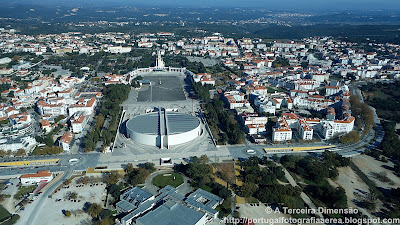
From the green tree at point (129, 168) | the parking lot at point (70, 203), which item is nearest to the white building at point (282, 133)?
the green tree at point (129, 168)

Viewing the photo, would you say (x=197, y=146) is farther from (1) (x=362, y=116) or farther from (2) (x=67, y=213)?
(1) (x=362, y=116)

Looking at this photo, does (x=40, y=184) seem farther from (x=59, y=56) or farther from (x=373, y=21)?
(x=373, y=21)

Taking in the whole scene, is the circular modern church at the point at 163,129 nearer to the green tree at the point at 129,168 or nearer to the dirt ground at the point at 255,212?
the green tree at the point at 129,168

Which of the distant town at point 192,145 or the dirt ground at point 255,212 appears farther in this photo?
the distant town at point 192,145

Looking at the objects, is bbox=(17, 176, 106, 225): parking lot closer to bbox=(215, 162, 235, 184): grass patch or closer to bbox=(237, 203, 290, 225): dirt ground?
bbox=(215, 162, 235, 184): grass patch

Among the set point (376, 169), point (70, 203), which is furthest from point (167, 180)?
point (376, 169)

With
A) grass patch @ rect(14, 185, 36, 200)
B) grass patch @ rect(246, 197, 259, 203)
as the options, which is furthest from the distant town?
grass patch @ rect(246, 197, 259, 203)

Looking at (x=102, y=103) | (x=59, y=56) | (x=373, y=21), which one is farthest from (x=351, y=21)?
(x=102, y=103)
